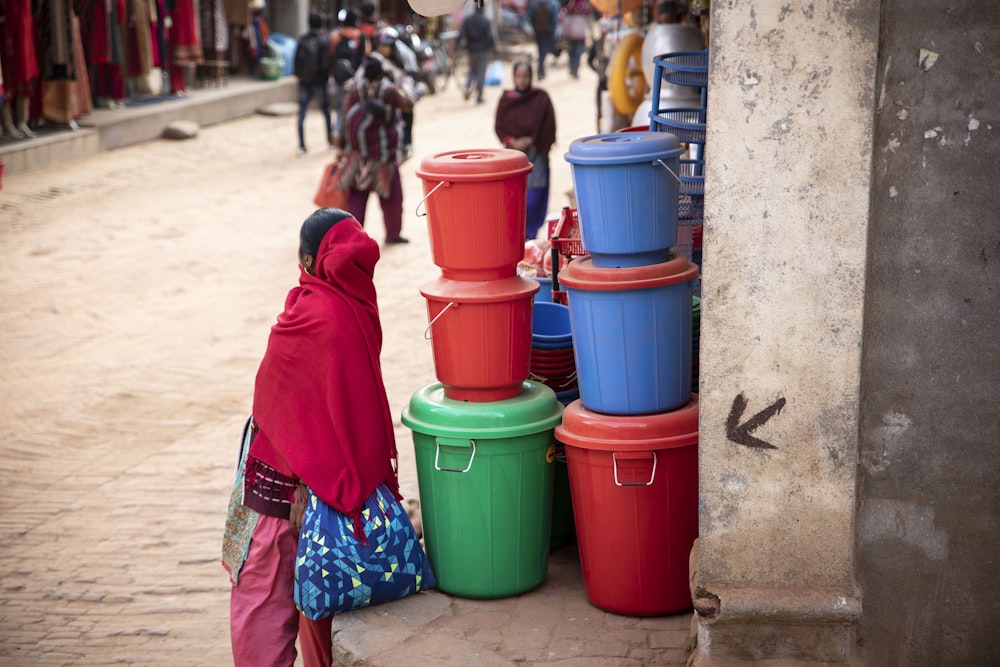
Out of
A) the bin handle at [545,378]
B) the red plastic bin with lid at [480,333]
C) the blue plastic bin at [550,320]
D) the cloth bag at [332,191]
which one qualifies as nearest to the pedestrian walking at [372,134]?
the cloth bag at [332,191]

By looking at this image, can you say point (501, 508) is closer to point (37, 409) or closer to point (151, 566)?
point (151, 566)

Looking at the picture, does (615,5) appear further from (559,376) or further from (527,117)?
(559,376)

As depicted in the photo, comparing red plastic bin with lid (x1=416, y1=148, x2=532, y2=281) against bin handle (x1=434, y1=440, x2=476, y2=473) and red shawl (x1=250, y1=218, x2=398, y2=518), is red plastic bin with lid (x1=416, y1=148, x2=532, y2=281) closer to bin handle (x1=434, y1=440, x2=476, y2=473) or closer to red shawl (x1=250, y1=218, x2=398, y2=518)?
red shawl (x1=250, y1=218, x2=398, y2=518)

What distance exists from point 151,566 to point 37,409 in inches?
93.6

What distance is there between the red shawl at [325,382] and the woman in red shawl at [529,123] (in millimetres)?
6345

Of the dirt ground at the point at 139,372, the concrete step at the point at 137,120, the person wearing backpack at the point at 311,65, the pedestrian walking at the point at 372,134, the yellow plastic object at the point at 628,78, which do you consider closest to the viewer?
the dirt ground at the point at 139,372

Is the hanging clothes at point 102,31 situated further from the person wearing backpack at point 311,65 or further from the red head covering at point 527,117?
the red head covering at point 527,117

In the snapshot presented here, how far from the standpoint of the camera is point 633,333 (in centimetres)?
368

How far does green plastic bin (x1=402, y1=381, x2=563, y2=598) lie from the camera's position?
3.85 meters

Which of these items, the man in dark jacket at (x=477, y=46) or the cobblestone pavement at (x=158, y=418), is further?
the man in dark jacket at (x=477, y=46)

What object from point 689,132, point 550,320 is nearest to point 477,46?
point 689,132

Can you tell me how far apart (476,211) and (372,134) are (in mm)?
6755

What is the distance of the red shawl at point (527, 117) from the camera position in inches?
391

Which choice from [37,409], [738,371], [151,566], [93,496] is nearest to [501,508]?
[738,371]
